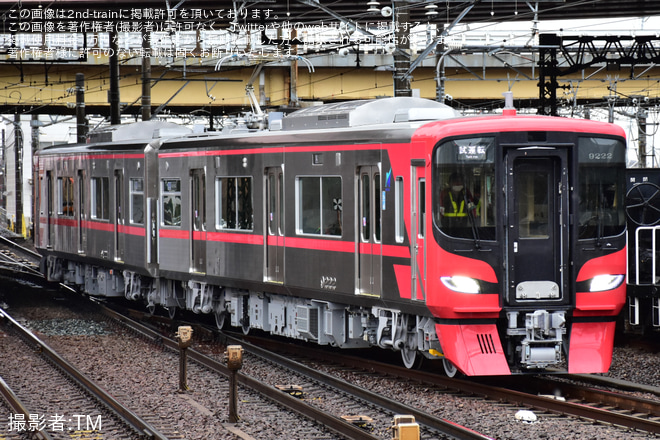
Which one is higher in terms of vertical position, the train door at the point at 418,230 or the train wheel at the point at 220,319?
the train door at the point at 418,230

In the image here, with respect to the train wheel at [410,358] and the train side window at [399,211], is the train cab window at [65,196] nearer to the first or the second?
the train wheel at [410,358]

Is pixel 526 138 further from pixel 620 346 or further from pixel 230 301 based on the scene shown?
pixel 230 301

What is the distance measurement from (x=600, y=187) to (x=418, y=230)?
205cm

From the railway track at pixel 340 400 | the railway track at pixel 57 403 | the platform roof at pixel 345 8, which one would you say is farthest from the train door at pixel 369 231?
the platform roof at pixel 345 8

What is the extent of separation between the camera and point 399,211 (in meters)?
12.0

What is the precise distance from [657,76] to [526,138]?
28.8 m

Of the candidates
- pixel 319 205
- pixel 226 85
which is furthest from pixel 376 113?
pixel 226 85

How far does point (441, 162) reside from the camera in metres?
11.3

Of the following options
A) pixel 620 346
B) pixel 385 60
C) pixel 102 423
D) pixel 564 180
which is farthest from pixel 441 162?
pixel 385 60

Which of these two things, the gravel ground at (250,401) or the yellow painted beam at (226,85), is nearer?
the gravel ground at (250,401)

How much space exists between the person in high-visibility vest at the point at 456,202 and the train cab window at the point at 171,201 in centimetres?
744

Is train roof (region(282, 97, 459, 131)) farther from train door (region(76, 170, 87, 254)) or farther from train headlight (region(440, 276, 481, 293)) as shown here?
train door (region(76, 170, 87, 254))

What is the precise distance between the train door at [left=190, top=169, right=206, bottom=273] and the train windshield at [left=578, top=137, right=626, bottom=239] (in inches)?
277

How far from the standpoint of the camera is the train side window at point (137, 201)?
754 inches
